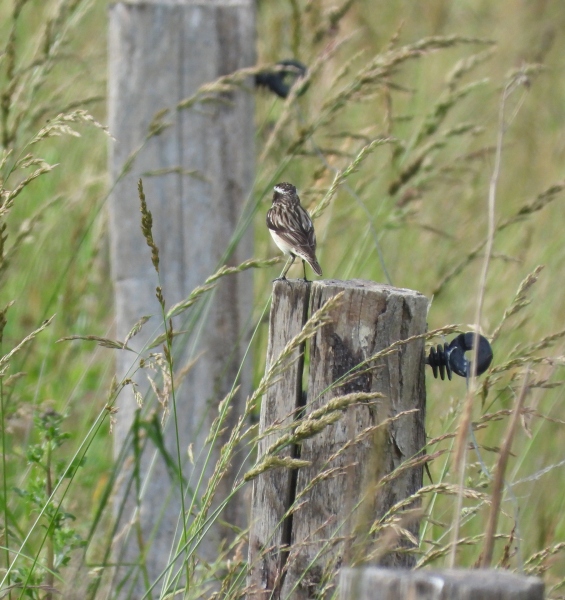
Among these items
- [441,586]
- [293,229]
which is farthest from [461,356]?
[441,586]

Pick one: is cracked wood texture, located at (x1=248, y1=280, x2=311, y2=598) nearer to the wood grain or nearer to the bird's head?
the wood grain

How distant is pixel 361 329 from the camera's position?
207 centimetres

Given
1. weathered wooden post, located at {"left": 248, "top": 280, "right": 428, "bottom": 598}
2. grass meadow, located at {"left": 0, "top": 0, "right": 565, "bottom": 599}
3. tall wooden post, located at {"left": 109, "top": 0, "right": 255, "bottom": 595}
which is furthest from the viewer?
tall wooden post, located at {"left": 109, "top": 0, "right": 255, "bottom": 595}

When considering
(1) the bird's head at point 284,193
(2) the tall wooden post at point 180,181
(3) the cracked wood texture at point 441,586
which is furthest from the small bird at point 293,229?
(3) the cracked wood texture at point 441,586

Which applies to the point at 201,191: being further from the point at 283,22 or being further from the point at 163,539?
the point at 283,22

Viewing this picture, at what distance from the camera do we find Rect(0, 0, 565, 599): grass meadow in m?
2.27

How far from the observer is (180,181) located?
343 centimetres

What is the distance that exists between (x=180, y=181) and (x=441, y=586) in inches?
95.7

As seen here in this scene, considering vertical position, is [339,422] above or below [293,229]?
below

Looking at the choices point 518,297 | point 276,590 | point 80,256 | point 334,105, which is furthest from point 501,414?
point 80,256

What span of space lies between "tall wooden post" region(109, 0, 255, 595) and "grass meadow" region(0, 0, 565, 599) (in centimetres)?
16

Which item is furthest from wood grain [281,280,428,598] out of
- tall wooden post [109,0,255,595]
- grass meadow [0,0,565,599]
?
tall wooden post [109,0,255,595]

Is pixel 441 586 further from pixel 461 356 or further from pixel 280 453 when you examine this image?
Answer: pixel 461 356

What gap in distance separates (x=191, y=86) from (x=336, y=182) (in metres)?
1.31
